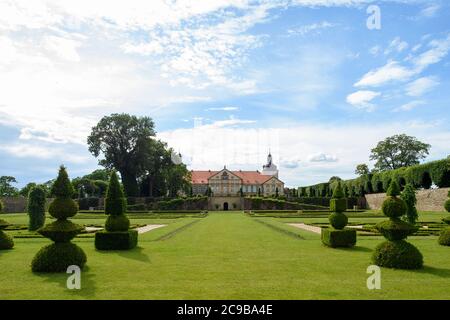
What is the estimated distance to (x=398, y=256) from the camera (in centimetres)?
1079

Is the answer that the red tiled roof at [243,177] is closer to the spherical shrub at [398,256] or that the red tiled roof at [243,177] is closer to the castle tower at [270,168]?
the castle tower at [270,168]

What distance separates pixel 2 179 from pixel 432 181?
74.9 metres

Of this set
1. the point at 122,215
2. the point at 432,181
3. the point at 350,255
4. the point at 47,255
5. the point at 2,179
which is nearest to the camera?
the point at 47,255

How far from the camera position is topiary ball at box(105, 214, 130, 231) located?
1548 centimetres

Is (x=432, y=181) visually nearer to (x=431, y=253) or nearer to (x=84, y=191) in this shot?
(x=431, y=253)

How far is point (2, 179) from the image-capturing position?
8169 cm

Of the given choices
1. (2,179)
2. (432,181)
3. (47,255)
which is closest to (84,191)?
(2,179)

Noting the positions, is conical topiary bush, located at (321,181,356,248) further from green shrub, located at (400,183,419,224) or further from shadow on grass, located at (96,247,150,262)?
green shrub, located at (400,183,419,224)

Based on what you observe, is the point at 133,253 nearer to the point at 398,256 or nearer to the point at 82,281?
the point at 82,281

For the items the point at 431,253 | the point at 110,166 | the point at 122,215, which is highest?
the point at 110,166

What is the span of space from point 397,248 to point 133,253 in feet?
27.0

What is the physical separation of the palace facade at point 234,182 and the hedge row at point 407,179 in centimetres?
3161

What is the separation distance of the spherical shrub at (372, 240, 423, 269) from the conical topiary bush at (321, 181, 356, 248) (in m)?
4.15

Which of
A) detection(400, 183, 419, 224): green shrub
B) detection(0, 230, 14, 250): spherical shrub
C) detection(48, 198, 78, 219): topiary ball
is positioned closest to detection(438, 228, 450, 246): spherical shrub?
detection(400, 183, 419, 224): green shrub
